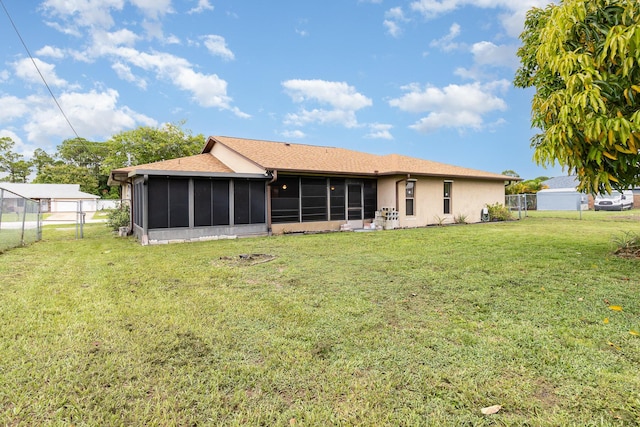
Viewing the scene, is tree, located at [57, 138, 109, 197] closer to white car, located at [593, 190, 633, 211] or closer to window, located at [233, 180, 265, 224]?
window, located at [233, 180, 265, 224]

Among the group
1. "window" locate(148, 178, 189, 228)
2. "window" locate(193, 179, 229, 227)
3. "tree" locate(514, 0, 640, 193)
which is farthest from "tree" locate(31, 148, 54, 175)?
"tree" locate(514, 0, 640, 193)

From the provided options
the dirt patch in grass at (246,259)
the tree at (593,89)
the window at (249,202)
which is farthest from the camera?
the window at (249,202)

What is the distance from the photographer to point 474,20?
14.9 metres

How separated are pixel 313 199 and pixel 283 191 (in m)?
1.34

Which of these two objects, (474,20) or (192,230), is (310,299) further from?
(474,20)

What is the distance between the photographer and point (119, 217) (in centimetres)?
1386

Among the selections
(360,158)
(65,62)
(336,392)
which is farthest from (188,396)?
(65,62)

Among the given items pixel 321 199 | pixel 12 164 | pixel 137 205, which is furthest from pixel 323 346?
pixel 12 164

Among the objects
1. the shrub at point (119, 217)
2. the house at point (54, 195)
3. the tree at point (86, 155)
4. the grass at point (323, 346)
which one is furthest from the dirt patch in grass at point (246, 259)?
the tree at point (86, 155)

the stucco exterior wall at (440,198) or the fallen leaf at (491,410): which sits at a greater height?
the stucco exterior wall at (440,198)

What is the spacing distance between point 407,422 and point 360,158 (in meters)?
15.1

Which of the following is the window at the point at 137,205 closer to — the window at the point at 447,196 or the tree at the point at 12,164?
the window at the point at 447,196

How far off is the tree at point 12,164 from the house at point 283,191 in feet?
146

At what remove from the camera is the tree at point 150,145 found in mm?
30062
